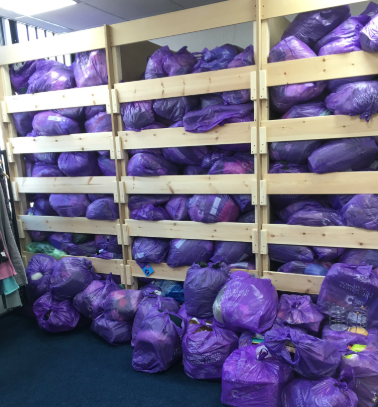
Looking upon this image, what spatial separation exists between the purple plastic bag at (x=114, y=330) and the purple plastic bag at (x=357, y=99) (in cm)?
216

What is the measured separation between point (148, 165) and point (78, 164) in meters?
0.69

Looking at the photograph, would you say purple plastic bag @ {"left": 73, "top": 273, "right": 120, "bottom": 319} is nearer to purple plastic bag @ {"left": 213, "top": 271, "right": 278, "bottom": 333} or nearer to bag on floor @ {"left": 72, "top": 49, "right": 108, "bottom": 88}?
purple plastic bag @ {"left": 213, "top": 271, "right": 278, "bottom": 333}

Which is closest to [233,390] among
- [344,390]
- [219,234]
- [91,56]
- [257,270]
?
[344,390]

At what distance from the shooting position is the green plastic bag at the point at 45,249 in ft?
11.2

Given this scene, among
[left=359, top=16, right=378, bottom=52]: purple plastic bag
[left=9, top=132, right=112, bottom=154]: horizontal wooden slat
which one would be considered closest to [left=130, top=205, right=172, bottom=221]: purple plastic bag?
[left=9, top=132, right=112, bottom=154]: horizontal wooden slat

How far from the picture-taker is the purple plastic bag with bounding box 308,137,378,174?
2.27m

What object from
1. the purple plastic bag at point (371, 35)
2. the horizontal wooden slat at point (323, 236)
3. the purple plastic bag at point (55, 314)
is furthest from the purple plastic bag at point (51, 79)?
the purple plastic bag at point (371, 35)

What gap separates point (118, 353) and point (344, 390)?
5.12 ft

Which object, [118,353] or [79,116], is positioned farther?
[79,116]

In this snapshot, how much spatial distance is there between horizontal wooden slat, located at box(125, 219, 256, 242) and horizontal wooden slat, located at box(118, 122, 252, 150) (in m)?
0.60

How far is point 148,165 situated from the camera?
112 inches

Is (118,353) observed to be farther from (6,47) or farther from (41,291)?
(6,47)

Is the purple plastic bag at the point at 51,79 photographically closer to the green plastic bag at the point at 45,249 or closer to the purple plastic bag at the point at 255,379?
the green plastic bag at the point at 45,249

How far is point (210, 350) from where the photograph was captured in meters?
2.26
